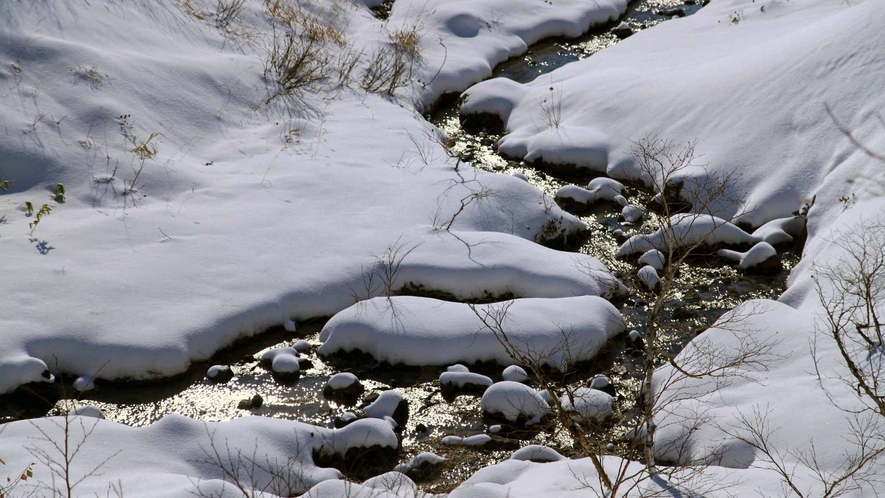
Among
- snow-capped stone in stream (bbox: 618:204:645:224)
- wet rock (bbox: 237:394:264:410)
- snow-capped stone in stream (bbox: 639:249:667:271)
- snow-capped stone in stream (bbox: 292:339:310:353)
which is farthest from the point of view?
snow-capped stone in stream (bbox: 618:204:645:224)

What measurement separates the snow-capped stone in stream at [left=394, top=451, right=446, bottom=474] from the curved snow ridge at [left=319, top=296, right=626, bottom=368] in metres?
1.35

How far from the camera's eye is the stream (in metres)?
7.38

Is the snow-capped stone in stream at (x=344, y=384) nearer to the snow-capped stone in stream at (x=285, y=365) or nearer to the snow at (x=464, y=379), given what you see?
the snow-capped stone in stream at (x=285, y=365)

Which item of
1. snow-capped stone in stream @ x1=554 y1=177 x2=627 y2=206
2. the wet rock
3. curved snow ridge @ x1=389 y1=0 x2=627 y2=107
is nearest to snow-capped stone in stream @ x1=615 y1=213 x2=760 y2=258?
snow-capped stone in stream @ x1=554 y1=177 x2=627 y2=206

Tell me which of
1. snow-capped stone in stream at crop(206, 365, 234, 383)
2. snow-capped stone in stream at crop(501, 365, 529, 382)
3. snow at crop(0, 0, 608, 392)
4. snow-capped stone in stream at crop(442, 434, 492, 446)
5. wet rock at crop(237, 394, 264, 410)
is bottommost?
wet rock at crop(237, 394, 264, 410)

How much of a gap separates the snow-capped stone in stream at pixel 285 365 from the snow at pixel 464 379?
1.48 meters

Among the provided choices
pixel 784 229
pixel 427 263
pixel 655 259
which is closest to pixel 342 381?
pixel 427 263

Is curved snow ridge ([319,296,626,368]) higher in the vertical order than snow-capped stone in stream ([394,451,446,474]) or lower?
higher

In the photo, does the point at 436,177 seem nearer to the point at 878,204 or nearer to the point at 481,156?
the point at 481,156

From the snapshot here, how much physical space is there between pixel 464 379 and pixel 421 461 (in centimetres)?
116

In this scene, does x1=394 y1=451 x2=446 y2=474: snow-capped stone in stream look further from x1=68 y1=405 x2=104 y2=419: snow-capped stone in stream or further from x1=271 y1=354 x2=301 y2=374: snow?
x1=68 y1=405 x2=104 y2=419: snow-capped stone in stream

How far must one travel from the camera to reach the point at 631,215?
10.7 meters

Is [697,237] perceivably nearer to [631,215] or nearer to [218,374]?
[631,215]

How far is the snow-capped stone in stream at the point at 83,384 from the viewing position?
7.57m
